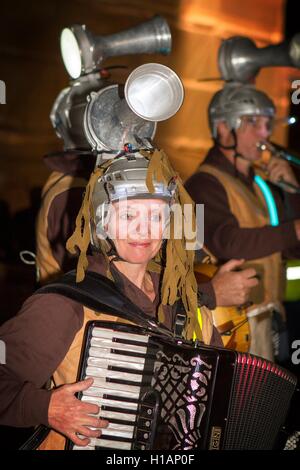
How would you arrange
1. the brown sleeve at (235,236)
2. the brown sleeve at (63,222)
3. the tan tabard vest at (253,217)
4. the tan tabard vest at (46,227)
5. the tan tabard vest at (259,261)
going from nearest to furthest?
the brown sleeve at (63,222), the tan tabard vest at (46,227), the brown sleeve at (235,236), the tan tabard vest at (259,261), the tan tabard vest at (253,217)

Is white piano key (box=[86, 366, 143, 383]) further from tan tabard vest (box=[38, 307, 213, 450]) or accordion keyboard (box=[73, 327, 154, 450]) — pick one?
tan tabard vest (box=[38, 307, 213, 450])

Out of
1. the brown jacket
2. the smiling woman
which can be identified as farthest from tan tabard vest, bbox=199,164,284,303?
the brown jacket

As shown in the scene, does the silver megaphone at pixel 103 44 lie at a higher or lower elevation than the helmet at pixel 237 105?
higher

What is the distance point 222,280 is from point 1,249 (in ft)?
10.5

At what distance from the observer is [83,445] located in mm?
2400

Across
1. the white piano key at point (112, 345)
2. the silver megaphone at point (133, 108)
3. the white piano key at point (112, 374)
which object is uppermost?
the silver megaphone at point (133, 108)

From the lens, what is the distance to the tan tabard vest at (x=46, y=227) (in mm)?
3766

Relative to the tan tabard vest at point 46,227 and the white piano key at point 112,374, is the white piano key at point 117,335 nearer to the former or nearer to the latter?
the white piano key at point 112,374

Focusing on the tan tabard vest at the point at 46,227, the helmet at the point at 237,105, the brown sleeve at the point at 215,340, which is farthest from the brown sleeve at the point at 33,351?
the helmet at the point at 237,105

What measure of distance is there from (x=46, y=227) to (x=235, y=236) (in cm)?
109

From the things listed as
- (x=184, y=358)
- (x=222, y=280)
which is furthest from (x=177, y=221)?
(x=222, y=280)

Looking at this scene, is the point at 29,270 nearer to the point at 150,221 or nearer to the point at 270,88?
the point at 270,88

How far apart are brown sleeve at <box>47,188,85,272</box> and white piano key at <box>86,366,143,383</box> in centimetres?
124

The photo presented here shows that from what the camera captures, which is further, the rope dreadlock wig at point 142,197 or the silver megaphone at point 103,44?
the silver megaphone at point 103,44
